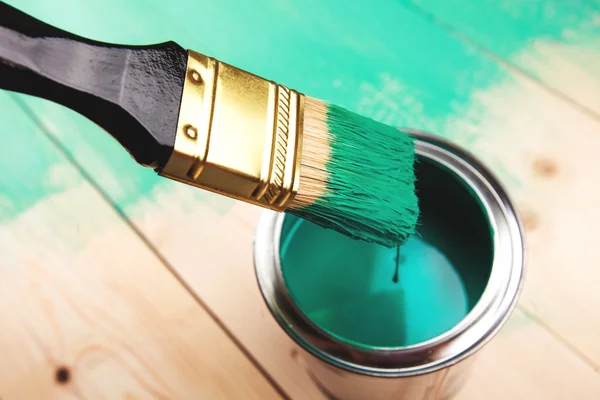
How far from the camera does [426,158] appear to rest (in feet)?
1.90

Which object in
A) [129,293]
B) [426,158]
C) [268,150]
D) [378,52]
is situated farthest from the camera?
[378,52]

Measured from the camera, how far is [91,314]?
0.71m

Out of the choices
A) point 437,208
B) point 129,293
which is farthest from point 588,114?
point 129,293

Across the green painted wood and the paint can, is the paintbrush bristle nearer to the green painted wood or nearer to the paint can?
the paint can

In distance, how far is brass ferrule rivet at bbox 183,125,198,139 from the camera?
411mm

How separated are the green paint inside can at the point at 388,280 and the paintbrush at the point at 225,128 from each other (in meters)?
0.16

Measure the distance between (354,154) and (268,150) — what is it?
8 centimetres

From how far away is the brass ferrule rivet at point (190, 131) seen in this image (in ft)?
1.35

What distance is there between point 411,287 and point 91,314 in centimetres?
36

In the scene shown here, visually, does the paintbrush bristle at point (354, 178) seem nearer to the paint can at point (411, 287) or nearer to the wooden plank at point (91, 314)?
the paint can at point (411, 287)

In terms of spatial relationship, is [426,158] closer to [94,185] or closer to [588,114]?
[588,114]

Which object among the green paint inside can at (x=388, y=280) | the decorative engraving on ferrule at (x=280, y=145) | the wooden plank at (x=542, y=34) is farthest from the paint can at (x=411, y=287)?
the wooden plank at (x=542, y=34)

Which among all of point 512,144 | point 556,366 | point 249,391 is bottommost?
point 249,391

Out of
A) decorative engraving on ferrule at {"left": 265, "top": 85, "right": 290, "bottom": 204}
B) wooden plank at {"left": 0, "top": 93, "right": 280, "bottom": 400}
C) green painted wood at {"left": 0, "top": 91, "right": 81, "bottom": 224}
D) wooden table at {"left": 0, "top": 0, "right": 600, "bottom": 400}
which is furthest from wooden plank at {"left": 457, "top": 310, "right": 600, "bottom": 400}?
green painted wood at {"left": 0, "top": 91, "right": 81, "bottom": 224}
